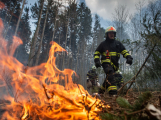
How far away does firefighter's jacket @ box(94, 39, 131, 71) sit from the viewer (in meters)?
3.57

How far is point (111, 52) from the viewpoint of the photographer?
3.67m

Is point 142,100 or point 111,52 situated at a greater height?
point 111,52

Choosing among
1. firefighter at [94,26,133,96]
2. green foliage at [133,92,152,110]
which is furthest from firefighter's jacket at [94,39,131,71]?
green foliage at [133,92,152,110]

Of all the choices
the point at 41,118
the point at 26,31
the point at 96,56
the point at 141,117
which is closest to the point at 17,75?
the point at 41,118

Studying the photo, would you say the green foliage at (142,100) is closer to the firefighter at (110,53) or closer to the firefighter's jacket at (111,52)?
the firefighter at (110,53)

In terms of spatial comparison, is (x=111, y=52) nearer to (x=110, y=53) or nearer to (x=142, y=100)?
(x=110, y=53)

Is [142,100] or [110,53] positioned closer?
[142,100]

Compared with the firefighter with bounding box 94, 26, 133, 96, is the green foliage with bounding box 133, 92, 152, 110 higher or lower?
lower

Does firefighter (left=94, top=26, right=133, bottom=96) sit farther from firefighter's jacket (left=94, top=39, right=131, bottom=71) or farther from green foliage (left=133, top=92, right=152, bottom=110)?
green foliage (left=133, top=92, right=152, bottom=110)

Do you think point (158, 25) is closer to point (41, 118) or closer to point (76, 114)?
point (76, 114)

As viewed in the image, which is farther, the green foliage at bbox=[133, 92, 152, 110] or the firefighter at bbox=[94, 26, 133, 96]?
the firefighter at bbox=[94, 26, 133, 96]

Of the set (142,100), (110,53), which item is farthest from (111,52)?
(142,100)

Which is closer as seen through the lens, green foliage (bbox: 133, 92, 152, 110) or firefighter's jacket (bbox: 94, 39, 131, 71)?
green foliage (bbox: 133, 92, 152, 110)

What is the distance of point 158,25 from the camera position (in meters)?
2.63
